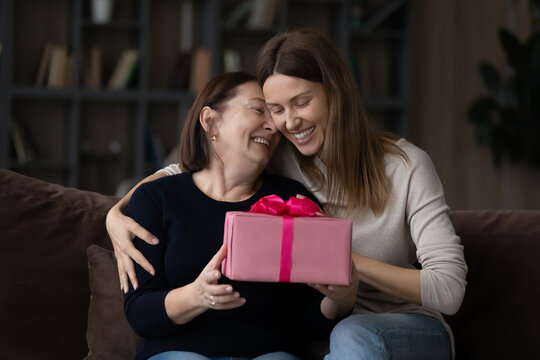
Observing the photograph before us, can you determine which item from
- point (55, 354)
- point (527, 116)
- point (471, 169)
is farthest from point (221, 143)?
point (471, 169)

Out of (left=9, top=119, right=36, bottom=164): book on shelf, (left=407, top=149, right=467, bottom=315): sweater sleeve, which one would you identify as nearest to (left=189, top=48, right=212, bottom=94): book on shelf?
(left=9, top=119, right=36, bottom=164): book on shelf

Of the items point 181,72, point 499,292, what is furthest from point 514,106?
point 499,292

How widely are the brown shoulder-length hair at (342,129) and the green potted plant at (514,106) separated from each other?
2.84 metres

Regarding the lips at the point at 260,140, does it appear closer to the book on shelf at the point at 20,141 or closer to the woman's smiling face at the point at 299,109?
the woman's smiling face at the point at 299,109

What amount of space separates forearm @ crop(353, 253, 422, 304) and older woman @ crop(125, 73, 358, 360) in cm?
A: 6

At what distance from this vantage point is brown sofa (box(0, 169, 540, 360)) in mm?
1636

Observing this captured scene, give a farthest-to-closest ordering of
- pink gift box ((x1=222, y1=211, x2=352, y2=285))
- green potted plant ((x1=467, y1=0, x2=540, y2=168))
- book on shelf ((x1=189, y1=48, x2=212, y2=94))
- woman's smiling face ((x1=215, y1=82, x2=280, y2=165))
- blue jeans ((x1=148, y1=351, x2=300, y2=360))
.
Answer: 1. book on shelf ((x1=189, y1=48, x2=212, y2=94))
2. green potted plant ((x1=467, y1=0, x2=540, y2=168))
3. woman's smiling face ((x1=215, y1=82, x2=280, y2=165))
4. blue jeans ((x1=148, y1=351, x2=300, y2=360))
5. pink gift box ((x1=222, y1=211, x2=352, y2=285))

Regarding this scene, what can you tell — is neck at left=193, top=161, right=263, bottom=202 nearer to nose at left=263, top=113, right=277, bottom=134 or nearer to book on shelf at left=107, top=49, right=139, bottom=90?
nose at left=263, top=113, right=277, bottom=134

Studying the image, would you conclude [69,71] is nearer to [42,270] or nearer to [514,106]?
[514,106]

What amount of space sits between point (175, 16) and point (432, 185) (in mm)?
3702

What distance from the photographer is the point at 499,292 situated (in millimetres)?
1769

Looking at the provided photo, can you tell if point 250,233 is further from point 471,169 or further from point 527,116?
point 471,169

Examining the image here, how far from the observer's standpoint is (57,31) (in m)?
4.79

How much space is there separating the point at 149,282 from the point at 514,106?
11.9ft
